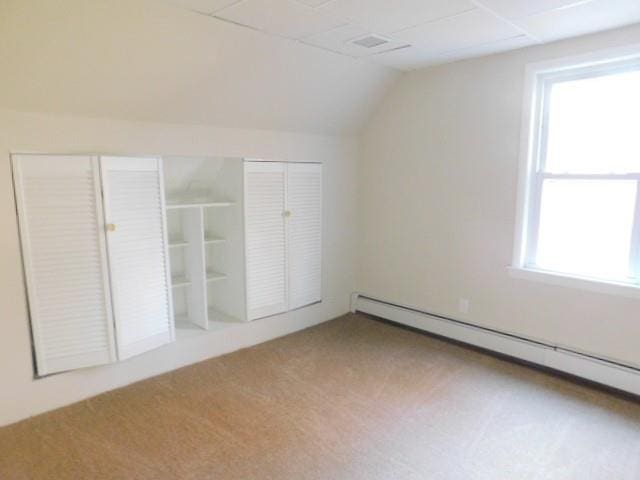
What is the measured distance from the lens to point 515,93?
2.97m

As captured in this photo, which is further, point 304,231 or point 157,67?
point 304,231

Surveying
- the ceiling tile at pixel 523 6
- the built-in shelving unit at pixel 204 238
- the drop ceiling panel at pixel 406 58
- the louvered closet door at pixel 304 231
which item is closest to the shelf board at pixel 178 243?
the built-in shelving unit at pixel 204 238

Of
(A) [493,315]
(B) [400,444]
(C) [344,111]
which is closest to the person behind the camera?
(B) [400,444]

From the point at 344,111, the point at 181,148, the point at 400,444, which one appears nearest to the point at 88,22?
the point at 181,148

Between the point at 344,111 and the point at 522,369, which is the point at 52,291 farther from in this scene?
the point at 522,369

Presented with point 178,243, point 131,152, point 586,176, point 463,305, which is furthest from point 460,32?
point 178,243

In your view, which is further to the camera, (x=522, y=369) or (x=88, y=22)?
(x=522, y=369)

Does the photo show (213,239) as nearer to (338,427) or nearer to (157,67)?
(157,67)

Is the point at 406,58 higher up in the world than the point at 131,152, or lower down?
higher up

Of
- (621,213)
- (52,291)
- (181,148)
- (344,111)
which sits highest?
(344,111)

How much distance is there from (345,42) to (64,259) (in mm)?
2199

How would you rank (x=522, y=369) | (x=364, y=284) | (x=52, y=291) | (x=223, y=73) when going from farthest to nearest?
(x=364, y=284)
(x=522, y=369)
(x=223, y=73)
(x=52, y=291)

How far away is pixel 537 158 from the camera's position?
2.97 metres

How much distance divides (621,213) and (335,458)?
235 cm
